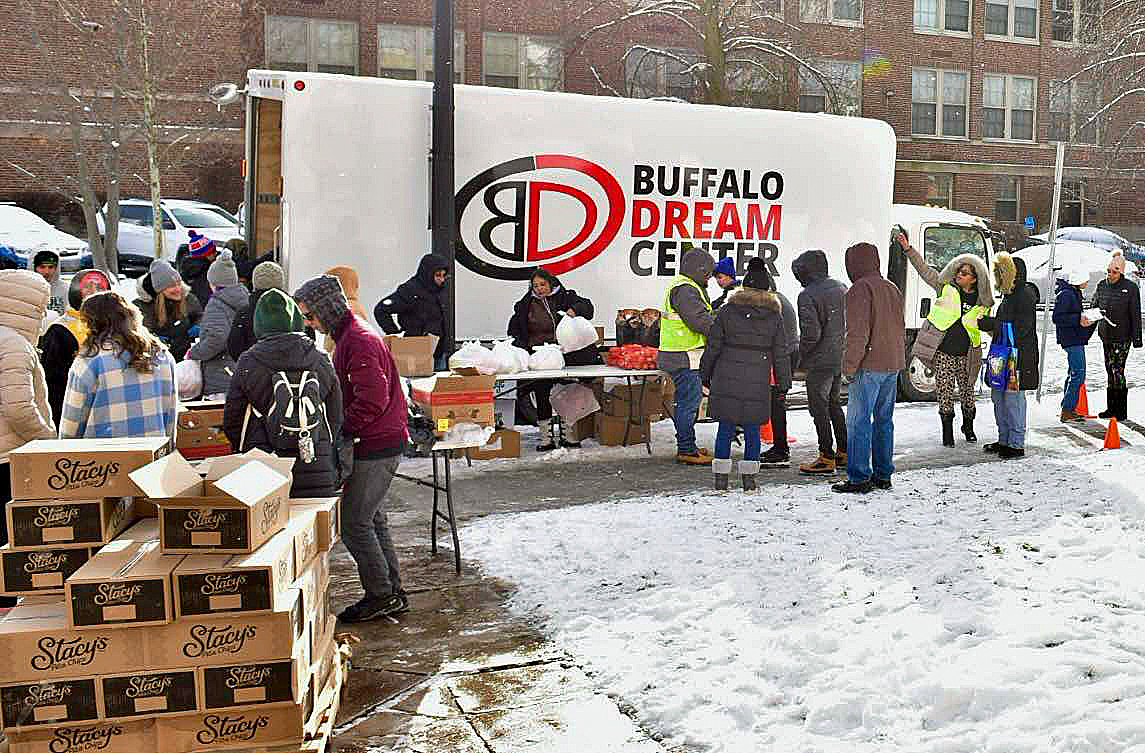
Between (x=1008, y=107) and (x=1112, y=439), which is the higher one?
(x=1008, y=107)

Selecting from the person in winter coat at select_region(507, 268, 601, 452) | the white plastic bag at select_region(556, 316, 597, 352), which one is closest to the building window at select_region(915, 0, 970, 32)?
the person in winter coat at select_region(507, 268, 601, 452)

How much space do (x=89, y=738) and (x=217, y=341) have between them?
16.8 feet

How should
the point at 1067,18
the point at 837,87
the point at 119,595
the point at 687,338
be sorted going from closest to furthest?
the point at 119,595 → the point at 687,338 → the point at 837,87 → the point at 1067,18

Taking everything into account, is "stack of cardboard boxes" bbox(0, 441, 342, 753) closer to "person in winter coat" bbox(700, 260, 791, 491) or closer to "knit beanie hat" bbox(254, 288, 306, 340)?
"knit beanie hat" bbox(254, 288, 306, 340)

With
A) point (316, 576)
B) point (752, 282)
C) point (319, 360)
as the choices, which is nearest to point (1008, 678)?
point (316, 576)

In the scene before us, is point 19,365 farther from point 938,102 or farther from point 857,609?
point 938,102

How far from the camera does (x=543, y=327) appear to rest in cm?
1116

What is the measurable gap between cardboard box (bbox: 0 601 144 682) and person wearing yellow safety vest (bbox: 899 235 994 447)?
8.48 m

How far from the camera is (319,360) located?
19.2 feet

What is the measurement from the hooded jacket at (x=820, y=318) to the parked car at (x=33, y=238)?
1550 cm

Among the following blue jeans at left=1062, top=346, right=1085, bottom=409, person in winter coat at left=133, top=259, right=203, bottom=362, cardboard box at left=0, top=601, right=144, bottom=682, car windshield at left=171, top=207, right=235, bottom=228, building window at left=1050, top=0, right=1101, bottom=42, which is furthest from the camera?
building window at left=1050, top=0, right=1101, bottom=42

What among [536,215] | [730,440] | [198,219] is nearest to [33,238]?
[198,219]

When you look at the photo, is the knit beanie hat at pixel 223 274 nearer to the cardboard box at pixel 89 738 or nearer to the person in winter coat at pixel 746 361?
the person in winter coat at pixel 746 361

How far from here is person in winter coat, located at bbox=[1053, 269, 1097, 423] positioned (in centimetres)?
1262
